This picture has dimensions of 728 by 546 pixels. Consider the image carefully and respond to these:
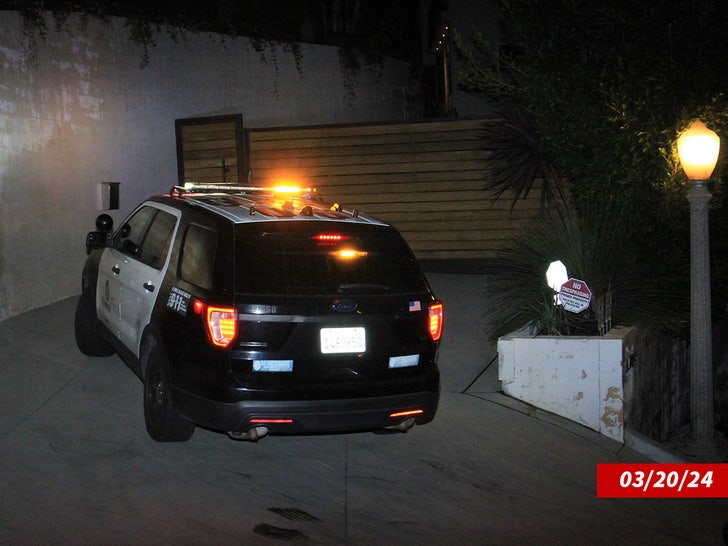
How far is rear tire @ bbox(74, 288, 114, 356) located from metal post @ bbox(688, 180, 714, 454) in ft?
16.9

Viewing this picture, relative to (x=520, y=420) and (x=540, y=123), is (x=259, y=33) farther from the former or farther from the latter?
(x=520, y=420)

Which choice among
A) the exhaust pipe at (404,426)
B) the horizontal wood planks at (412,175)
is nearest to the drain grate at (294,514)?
the exhaust pipe at (404,426)

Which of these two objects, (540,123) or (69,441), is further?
(540,123)

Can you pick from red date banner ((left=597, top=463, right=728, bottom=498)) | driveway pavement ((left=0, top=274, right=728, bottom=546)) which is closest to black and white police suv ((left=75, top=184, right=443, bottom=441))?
driveway pavement ((left=0, top=274, right=728, bottom=546))

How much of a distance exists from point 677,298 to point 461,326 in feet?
7.96

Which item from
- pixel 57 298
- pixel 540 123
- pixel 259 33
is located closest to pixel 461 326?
pixel 540 123

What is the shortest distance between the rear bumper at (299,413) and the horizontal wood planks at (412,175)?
7256 millimetres

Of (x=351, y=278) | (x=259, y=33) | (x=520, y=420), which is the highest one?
(x=259, y=33)

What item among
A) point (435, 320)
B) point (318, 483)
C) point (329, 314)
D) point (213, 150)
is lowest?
point (318, 483)

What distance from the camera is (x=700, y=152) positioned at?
7484 mm

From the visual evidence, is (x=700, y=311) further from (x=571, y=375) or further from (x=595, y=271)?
(x=571, y=375)

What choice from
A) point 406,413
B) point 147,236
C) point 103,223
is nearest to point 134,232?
point 147,236

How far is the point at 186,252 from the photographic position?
6152 millimetres

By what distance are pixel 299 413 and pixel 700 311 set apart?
12.7ft
